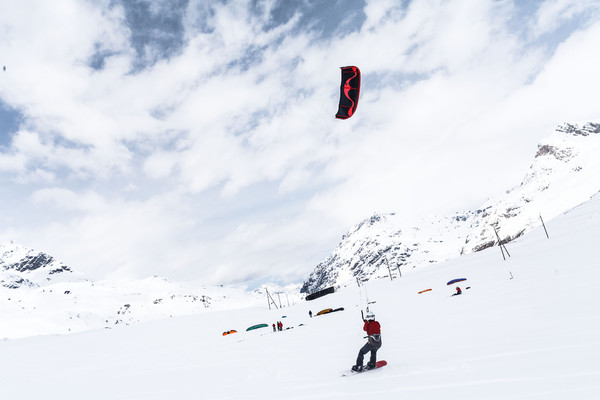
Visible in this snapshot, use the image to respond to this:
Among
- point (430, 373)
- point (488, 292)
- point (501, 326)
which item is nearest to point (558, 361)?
point (430, 373)

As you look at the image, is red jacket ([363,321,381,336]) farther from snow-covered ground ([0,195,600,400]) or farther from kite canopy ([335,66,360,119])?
kite canopy ([335,66,360,119])

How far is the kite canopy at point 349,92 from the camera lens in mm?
20375

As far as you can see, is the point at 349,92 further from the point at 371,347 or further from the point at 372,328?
the point at 371,347

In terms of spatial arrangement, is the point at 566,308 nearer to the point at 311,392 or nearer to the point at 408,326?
the point at 408,326

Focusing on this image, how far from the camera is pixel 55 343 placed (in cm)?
3284

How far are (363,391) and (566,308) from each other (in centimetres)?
798

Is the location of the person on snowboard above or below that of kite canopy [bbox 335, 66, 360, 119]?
below

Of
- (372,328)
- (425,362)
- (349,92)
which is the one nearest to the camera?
(425,362)

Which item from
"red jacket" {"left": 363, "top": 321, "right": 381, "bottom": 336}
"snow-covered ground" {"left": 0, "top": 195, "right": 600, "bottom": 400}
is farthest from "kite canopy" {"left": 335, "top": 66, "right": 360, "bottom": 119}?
"red jacket" {"left": 363, "top": 321, "right": 381, "bottom": 336}

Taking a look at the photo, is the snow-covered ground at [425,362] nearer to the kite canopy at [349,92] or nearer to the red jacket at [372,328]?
the red jacket at [372,328]

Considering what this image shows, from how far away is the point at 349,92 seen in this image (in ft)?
68.9

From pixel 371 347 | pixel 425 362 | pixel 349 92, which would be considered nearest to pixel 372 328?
pixel 371 347

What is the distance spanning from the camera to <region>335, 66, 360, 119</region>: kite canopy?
66.8 feet

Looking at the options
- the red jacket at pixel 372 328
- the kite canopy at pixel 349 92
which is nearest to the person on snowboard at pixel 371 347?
the red jacket at pixel 372 328
